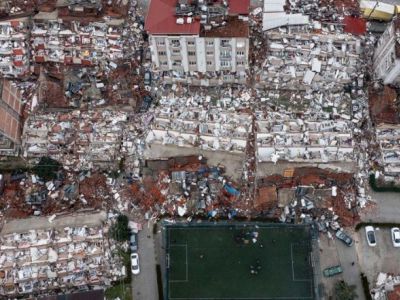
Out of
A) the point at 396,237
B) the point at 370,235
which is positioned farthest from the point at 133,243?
the point at 396,237

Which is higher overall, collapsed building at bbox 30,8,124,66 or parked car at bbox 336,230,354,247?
collapsed building at bbox 30,8,124,66

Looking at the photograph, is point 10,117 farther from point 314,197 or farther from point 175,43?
point 314,197

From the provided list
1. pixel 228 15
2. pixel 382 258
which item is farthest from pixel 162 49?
pixel 382 258

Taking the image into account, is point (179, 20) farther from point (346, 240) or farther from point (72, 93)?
point (346, 240)

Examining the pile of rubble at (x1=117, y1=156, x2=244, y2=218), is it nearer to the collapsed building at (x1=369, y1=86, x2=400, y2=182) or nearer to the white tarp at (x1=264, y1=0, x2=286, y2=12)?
the collapsed building at (x1=369, y1=86, x2=400, y2=182)

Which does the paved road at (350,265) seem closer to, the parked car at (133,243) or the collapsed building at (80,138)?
the parked car at (133,243)

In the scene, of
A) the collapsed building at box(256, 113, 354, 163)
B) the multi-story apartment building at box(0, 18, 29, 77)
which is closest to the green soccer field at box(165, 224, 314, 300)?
the collapsed building at box(256, 113, 354, 163)

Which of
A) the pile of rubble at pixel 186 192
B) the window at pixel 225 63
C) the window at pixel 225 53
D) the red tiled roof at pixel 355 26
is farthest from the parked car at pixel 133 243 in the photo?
the red tiled roof at pixel 355 26
